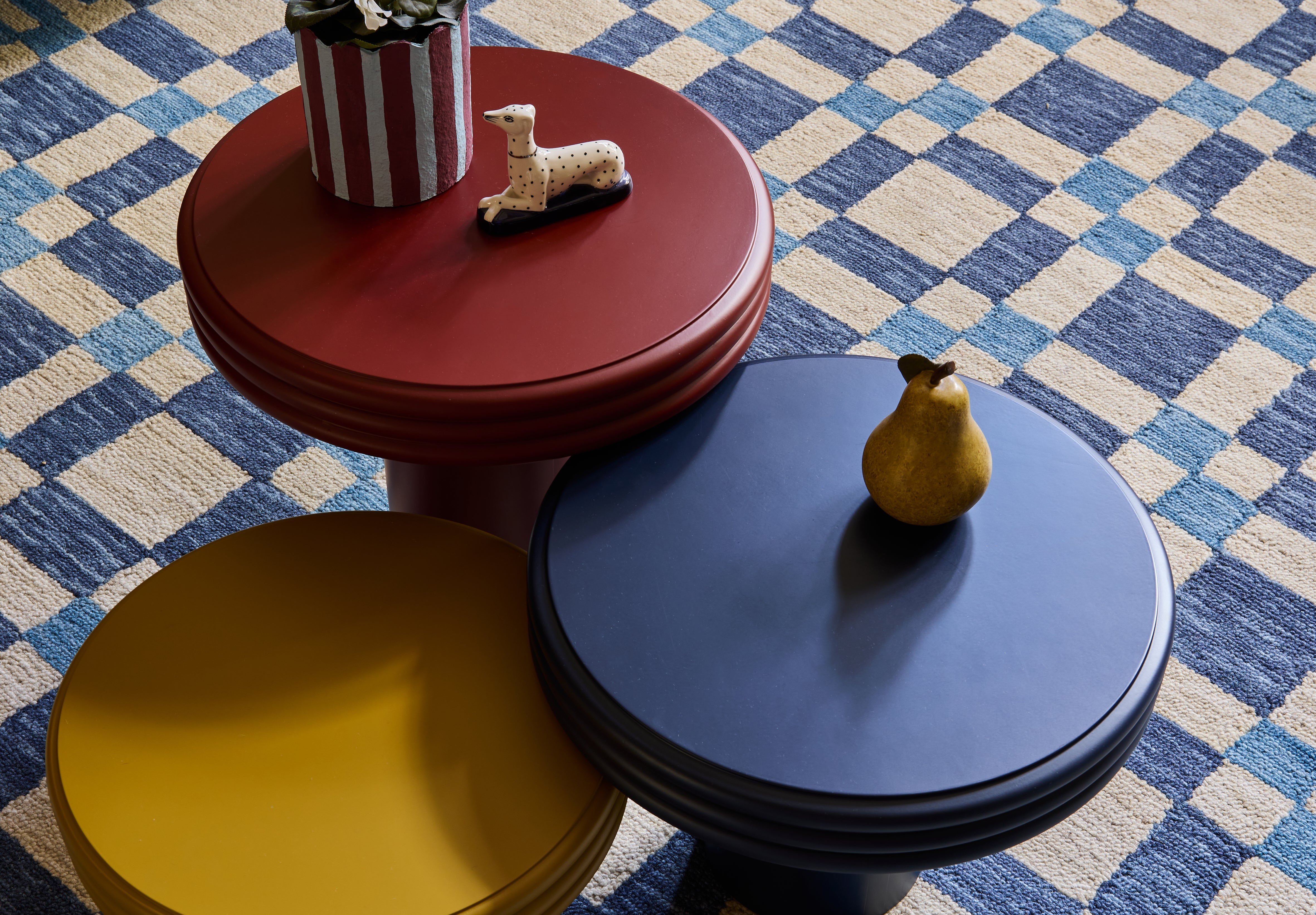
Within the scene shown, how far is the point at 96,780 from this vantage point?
2.85ft

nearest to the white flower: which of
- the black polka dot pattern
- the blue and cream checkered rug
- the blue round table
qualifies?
the black polka dot pattern

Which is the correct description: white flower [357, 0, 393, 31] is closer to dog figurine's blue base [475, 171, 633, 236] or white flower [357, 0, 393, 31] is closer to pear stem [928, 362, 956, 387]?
dog figurine's blue base [475, 171, 633, 236]

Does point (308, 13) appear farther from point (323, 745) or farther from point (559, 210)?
point (323, 745)

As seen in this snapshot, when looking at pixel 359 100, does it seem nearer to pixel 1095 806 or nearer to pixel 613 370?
pixel 613 370

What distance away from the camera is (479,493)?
1.23 meters

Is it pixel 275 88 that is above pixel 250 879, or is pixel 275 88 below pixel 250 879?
below

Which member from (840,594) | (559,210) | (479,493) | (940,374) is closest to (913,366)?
(940,374)

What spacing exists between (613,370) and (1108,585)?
0.42 metres

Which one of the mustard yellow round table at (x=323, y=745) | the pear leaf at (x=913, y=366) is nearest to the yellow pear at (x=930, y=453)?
the pear leaf at (x=913, y=366)

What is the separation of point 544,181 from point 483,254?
0.28 ft

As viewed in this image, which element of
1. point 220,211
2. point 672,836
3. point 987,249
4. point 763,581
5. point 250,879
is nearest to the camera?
point 250,879

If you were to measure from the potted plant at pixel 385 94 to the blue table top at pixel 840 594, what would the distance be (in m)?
0.32

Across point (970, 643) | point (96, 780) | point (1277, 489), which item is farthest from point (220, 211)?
point (1277, 489)

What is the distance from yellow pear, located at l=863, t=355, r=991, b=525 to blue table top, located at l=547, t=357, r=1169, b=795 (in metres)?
0.04
